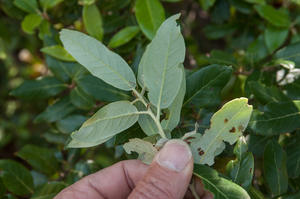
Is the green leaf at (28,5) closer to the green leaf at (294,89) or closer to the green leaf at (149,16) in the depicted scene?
the green leaf at (149,16)

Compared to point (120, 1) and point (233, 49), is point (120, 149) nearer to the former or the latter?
point (120, 1)

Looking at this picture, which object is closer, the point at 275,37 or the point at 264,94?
the point at 264,94

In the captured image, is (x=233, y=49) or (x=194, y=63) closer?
(x=194, y=63)

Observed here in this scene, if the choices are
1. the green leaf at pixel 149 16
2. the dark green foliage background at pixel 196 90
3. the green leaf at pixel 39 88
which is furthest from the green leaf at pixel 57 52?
the green leaf at pixel 149 16

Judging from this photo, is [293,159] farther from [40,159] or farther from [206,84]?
[40,159]

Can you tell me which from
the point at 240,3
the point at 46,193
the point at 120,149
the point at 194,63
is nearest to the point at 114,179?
the point at 120,149

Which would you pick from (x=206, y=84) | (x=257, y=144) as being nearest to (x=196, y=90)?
(x=206, y=84)
